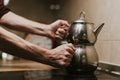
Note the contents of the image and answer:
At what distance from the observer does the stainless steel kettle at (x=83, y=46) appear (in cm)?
111

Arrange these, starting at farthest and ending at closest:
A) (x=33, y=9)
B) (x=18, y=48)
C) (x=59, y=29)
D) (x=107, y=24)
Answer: (x=33, y=9)
(x=107, y=24)
(x=59, y=29)
(x=18, y=48)

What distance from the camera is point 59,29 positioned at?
1283 mm

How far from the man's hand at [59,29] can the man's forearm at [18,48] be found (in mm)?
230

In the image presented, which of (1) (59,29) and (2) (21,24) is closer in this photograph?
(1) (59,29)

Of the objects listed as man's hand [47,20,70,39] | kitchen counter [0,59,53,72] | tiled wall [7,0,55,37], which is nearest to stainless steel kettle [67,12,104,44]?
man's hand [47,20,70,39]

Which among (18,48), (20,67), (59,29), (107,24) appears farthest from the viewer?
(20,67)

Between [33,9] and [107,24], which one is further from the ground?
[33,9]

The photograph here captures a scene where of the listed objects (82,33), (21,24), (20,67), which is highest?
(21,24)

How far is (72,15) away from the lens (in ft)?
6.34

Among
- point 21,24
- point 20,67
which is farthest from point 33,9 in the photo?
point 21,24

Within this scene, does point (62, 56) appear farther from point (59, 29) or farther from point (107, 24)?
point (107, 24)

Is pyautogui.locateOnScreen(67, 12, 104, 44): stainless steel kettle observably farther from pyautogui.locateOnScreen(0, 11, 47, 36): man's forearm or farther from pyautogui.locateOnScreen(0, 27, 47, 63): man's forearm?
pyautogui.locateOnScreen(0, 11, 47, 36): man's forearm

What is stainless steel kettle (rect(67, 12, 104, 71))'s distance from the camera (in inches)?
43.7

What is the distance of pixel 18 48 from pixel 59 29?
0.30 meters
